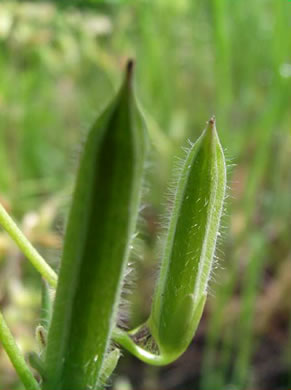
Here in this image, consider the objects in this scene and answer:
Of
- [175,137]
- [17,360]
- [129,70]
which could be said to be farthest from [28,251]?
[175,137]

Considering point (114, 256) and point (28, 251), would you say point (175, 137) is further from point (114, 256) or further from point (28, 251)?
point (114, 256)

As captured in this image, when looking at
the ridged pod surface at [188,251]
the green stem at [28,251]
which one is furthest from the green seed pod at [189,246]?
the green stem at [28,251]

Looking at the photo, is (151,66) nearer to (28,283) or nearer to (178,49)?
(178,49)

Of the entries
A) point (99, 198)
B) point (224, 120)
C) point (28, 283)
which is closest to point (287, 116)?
point (224, 120)

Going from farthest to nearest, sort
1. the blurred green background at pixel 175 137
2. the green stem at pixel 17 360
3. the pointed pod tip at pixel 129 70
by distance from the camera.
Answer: the blurred green background at pixel 175 137 → the green stem at pixel 17 360 → the pointed pod tip at pixel 129 70

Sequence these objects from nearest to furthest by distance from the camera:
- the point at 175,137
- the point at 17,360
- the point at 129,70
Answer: the point at 129,70 → the point at 17,360 → the point at 175,137

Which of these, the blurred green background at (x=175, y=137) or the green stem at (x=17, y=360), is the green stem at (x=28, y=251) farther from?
the blurred green background at (x=175, y=137)
